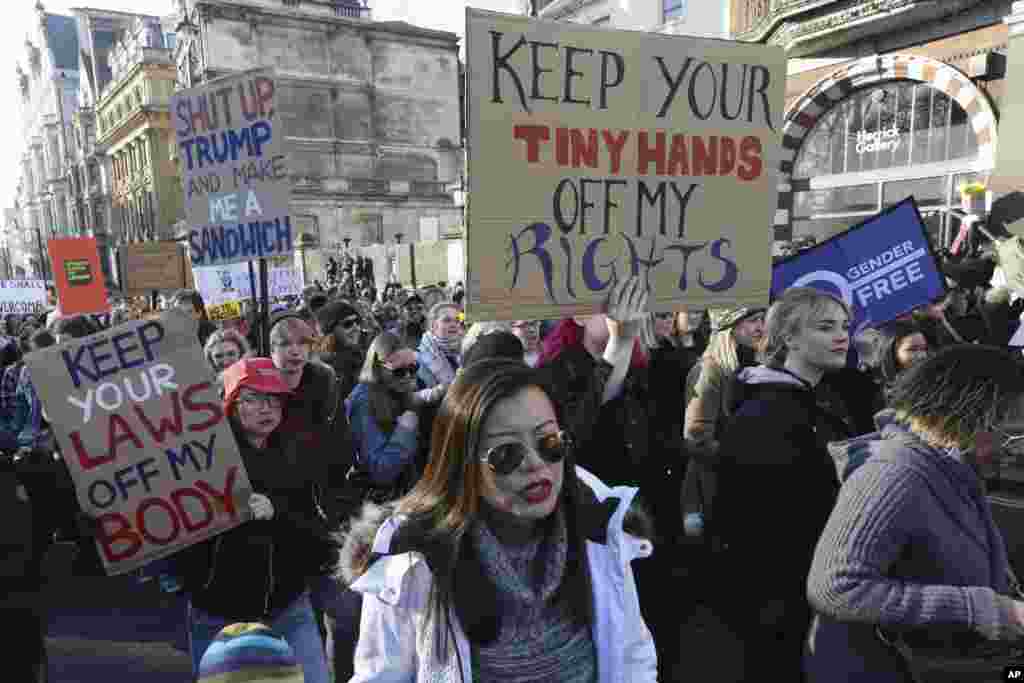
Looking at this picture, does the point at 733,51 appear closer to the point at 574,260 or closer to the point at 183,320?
the point at 574,260

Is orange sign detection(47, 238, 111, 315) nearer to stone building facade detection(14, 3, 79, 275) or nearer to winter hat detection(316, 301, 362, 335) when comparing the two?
winter hat detection(316, 301, 362, 335)

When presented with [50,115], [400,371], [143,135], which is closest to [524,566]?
[400,371]

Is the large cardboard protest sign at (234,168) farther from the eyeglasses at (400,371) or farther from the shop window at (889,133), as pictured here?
the shop window at (889,133)

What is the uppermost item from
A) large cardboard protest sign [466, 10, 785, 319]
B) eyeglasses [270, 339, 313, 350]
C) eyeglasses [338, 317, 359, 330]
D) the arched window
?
the arched window

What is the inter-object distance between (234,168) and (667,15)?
19.1 m

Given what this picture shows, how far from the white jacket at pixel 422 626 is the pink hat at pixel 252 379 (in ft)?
4.09

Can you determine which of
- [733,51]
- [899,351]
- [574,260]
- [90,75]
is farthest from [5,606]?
[90,75]

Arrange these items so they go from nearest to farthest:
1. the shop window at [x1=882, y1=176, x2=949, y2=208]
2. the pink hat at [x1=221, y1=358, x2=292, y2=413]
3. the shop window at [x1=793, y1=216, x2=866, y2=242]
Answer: the pink hat at [x1=221, y1=358, x2=292, y2=413] < the shop window at [x1=882, y1=176, x2=949, y2=208] < the shop window at [x1=793, y1=216, x2=866, y2=242]

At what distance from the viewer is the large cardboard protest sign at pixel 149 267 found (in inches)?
439

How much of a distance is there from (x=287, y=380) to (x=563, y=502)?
218 centimetres

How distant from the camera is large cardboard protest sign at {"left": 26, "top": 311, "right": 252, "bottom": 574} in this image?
2.44 meters

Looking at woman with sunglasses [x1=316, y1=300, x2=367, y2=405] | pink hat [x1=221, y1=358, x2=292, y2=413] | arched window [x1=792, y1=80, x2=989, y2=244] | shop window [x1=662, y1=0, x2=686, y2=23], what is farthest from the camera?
shop window [x1=662, y1=0, x2=686, y2=23]


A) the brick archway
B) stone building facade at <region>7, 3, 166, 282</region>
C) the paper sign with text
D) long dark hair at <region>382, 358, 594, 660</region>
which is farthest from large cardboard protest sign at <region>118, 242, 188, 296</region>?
stone building facade at <region>7, 3, 166, 282</region>

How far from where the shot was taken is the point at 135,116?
49.3m
